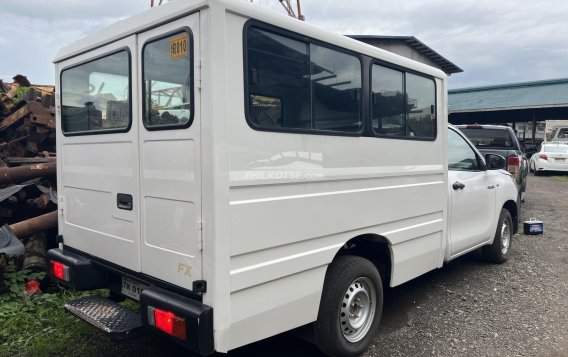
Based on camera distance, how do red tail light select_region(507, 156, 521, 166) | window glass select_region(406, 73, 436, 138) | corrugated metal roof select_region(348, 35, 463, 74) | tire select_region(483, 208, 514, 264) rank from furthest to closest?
1. corrugated metal roof select_region(348, 35, 463, 74)
2. red tail light select_region(507, 156, 521, 166)
3. tire select_region(483, 208, 514, 264)
4. window glass select_region(406, 73, 436, 138)

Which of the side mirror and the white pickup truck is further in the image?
the side mirror

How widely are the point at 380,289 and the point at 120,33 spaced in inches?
108

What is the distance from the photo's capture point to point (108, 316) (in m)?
3.08

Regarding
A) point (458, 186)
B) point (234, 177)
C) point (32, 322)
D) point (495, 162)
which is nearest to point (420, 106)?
point (458, 186)

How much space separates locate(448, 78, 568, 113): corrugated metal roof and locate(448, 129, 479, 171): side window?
1896cm

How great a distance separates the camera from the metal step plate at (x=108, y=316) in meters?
2.84

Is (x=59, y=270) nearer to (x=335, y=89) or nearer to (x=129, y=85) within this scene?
(x=129, y=85)

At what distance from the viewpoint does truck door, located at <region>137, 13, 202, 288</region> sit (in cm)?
256

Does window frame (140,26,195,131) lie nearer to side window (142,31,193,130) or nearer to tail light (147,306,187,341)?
side window (142,31,193,130)

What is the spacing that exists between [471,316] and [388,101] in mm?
2257

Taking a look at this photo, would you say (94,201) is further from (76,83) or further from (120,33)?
(120,33)

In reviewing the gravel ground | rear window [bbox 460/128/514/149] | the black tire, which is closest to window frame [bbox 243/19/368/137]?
the black tire

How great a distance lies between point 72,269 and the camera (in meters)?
3.38

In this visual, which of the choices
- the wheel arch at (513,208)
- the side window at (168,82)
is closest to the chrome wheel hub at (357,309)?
the side window at (168,82)
